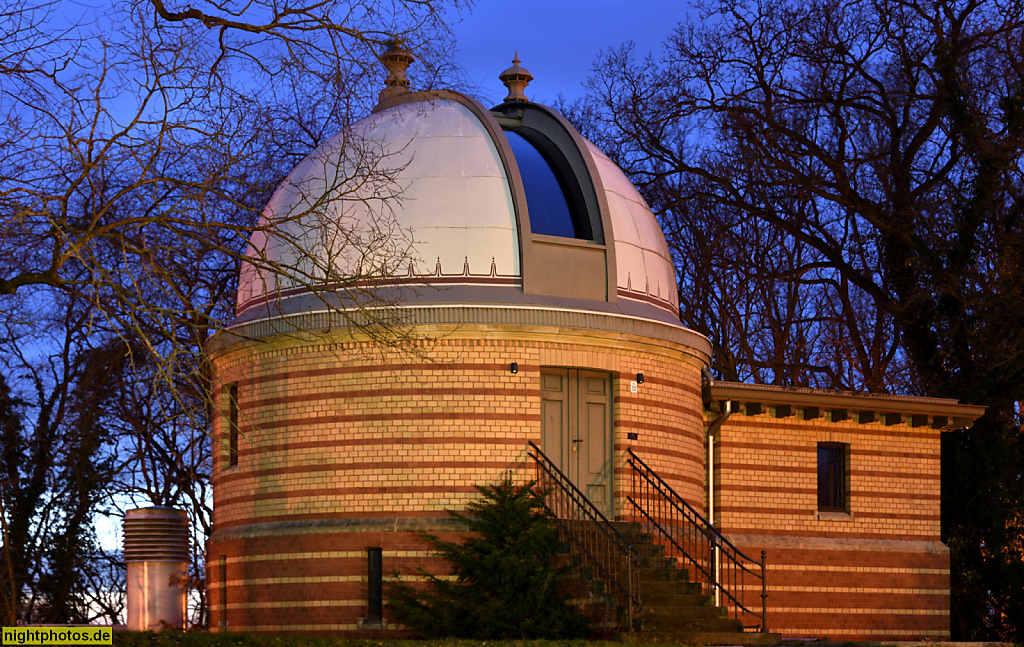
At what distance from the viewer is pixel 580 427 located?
64.0 feet

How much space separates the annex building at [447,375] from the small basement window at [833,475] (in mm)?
1312

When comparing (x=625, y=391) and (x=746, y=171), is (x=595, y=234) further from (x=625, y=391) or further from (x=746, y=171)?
(x=746, y=171)

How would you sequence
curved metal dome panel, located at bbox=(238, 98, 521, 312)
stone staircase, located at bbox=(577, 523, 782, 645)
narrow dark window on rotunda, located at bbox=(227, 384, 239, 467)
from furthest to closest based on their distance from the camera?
narrow dark window on rotunda, located at bbox=(227, 384, 239, 467) → curved metal dome panel, located at bbox=(238, 98, 521, 312) → stone staircase, located at bbox=(577, 523, 782, 645)

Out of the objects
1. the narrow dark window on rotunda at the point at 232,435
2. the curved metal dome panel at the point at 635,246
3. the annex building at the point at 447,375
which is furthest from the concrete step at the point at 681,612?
the narrow dark window on rotunda at the point at 232,435

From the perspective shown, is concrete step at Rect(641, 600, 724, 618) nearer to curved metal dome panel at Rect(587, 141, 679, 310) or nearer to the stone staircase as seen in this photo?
the stone staircase

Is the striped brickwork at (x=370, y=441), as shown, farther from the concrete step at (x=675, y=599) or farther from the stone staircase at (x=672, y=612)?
the concrete step at (x=675, y=599)

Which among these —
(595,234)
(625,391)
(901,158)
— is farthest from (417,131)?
(901,158)

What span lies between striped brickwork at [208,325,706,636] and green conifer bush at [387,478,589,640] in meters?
0.44

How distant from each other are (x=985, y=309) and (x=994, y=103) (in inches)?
185

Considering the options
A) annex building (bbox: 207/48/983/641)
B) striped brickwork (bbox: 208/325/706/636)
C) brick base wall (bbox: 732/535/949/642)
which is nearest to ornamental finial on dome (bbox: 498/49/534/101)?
annex building (bbox: 207/48/983/641)

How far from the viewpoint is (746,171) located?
1239 inches

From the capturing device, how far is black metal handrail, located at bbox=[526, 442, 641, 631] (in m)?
17.0

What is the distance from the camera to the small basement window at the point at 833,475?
2330cm

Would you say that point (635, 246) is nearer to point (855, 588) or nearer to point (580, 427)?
point (580, 427)
